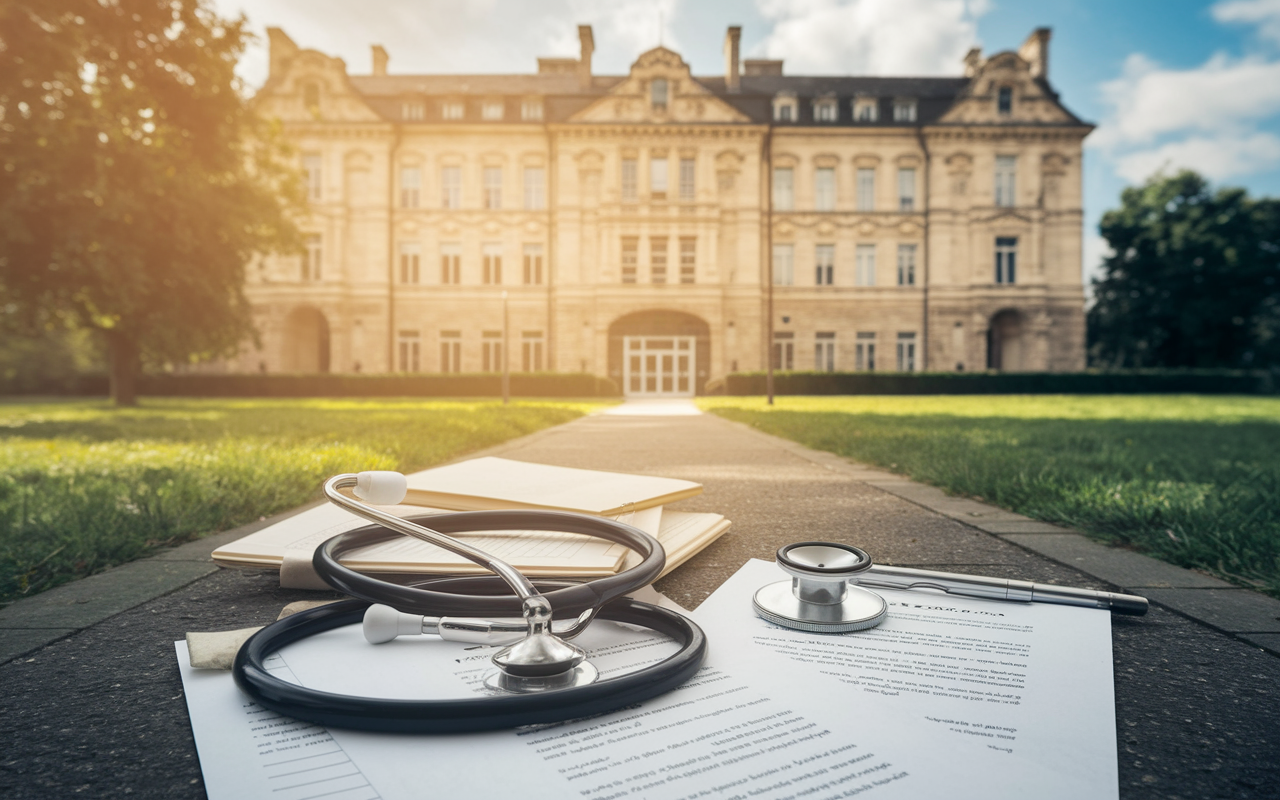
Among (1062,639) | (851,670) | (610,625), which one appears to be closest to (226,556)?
(610,625)

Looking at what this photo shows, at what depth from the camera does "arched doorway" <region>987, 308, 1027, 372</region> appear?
2536cm

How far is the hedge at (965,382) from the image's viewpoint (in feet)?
70.3

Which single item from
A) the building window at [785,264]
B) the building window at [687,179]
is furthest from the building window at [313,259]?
the building window at [785,264]

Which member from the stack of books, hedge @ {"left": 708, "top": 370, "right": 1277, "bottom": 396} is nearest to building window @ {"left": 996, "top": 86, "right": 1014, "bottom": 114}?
hedge @ {"left": 708, "top": 370, "right": 1277, "bottom": 396}

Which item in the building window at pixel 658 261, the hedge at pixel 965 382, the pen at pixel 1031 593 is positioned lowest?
the pen at pixel 1031 593

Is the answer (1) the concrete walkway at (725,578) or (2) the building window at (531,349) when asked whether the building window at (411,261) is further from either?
(1) the concrete walkway at (725,578)

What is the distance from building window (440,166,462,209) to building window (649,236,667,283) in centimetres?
769

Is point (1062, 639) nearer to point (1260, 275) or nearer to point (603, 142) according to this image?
point (603, 142)

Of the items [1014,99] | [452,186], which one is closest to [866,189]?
[1014,99]

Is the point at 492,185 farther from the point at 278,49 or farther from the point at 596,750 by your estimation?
the point at 596,750

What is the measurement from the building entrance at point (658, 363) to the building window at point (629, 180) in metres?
5.30

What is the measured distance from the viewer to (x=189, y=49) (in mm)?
10070

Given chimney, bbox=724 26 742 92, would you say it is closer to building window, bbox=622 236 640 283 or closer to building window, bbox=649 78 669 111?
building window, bbox=649 78 669 111

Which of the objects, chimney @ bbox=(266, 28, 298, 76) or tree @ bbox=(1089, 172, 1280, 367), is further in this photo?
tree @ bbox=(1089, 172, 1280, 367)
